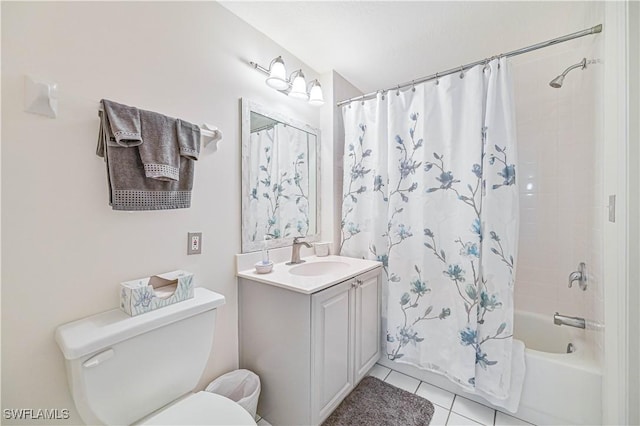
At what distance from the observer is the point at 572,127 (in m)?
1.80

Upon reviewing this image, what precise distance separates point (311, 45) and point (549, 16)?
4.76 feet

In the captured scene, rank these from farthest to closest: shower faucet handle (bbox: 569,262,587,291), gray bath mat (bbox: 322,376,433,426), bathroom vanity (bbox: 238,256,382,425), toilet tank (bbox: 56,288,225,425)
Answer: shower faucet handle (bbox: 569,262,587,291) → gray bath mat (bbox: 322,376,433,426) → bathroom vanity (bbox: 238,256,382,425) → toilet tank (bbox: 56,288,225,425)

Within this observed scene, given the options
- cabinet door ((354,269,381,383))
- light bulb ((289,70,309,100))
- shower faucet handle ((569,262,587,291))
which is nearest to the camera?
shower faucet handle ((569,262,587,291))

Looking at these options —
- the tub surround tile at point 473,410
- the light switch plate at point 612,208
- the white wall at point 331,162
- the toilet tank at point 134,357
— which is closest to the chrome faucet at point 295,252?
the white wall at point 331,162

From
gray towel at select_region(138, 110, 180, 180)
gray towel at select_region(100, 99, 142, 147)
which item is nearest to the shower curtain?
gray towel at select_region(138, 110, 180, 180)

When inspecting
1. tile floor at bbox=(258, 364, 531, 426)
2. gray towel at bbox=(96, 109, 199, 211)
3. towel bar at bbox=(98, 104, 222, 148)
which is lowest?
tile floor at bbox=(258, 364, 531, 426)

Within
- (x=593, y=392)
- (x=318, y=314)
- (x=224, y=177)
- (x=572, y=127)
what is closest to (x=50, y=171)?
(x=224, y=177)

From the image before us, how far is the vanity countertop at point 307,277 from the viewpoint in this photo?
130 cm

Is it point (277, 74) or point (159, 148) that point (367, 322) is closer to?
point (159, 148)

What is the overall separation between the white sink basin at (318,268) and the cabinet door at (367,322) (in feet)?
0.61

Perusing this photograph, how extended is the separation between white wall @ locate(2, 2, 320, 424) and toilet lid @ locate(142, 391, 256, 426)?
1.21 ft

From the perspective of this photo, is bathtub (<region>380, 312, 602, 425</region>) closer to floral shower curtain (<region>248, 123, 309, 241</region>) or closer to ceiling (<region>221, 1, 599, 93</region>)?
floral shower curtain (<region>248, 123, 309, 241</region>)

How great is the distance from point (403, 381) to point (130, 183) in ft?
6.59

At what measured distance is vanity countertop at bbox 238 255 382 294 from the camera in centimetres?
130
